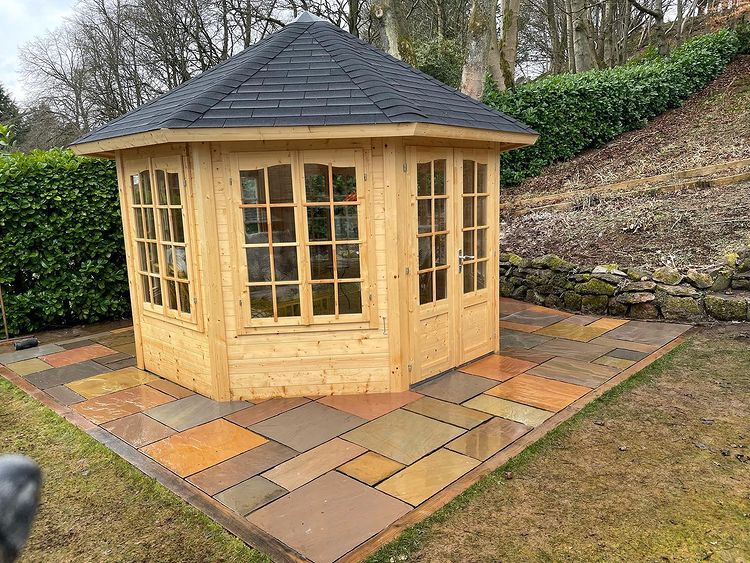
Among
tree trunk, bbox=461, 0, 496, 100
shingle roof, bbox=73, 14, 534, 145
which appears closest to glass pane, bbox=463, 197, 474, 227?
shingle roof, bbox=73, 14, 534, 145

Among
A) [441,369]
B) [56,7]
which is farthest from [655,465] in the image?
[56,7]

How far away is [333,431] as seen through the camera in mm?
3943

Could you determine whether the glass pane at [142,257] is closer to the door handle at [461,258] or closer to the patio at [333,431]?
the patio at [333,431]

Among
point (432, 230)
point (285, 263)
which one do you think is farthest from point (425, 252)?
point (285, 263)

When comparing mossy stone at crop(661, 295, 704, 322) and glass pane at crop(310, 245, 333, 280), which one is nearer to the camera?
glass pane at crop(310, 245, 333, 280)

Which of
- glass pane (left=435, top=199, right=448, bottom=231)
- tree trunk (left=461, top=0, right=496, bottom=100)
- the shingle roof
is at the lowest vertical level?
glass pane (left=435, top=199, right=448, bottom=231)

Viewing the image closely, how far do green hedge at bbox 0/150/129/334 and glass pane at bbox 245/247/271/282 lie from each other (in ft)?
11.9

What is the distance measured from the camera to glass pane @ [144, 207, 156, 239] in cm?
486

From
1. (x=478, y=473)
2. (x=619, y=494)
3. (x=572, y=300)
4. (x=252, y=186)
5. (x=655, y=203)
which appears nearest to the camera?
(x=619, y=494)

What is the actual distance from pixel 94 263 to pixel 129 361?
1957 millimetres

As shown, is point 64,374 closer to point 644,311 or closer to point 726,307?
point 644,311

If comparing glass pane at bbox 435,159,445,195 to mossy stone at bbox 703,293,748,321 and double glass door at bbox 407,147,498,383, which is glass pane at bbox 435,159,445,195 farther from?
mossy stone at bbox 703,293,748,321

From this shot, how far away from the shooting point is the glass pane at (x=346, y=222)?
4332 millimetres

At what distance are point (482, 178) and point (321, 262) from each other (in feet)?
6.18
